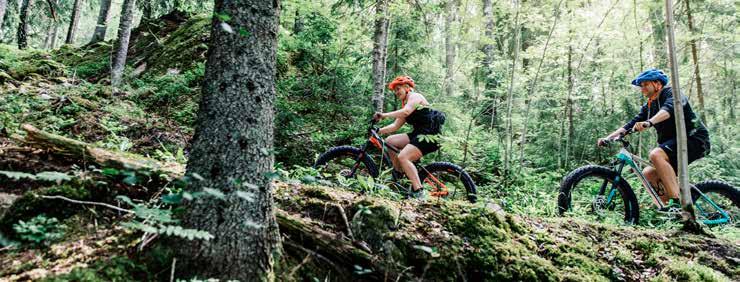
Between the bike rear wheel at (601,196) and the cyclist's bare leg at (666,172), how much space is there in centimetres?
44

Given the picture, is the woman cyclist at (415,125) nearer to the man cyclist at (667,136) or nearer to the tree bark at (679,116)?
the man cyclist at (667,136)

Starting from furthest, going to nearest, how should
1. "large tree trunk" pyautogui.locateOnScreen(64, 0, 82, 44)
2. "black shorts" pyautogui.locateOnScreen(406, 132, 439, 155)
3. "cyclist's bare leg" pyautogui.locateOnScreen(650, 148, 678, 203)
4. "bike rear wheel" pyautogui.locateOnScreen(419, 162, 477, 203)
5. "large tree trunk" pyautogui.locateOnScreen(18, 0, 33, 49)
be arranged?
"large tree trunk" pyautogui.locateOnScreen(64, 0, 82, 44) → "large tree trunk" pyautogui.locateOnScreen(18, 0, 33, 49) → "bike rear wheel" pyautogui.locateOnScreen(419, 162, 477, 203) → "black shorts" pyautogui.locateOnScreen(406, 132, 439, 155) → "cyclist's bare leg" pyautogui.locateOnScreen(650, 148, 678, 203)

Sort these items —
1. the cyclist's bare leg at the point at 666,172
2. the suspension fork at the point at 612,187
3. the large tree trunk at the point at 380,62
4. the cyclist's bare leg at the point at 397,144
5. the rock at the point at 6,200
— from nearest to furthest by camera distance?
the rock at the point at 6,200
the cyclist's bare leg at the point at 666,172
the suspension fork at the point at 612,187
the cyclist's bare leg at the point at 397,144
the large tree trunk at the point at 380,62

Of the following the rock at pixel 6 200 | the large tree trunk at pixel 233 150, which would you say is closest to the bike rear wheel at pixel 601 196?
the large tree trunk at pixel 233 150

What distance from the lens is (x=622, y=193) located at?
5215 millimetres

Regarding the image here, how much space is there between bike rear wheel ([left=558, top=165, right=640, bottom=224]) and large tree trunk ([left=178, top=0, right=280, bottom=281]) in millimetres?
4288

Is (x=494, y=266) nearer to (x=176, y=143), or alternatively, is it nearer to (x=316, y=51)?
(x=176, y=143)

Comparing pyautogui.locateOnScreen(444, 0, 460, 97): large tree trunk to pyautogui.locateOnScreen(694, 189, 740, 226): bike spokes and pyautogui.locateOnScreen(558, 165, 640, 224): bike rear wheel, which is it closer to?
pyautogui.locateOnScreen(558, 165, 640, 224): bike rear wheel

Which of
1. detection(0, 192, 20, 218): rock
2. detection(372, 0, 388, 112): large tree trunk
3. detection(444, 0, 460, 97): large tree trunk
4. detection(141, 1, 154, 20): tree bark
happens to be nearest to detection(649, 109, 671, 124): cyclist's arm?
detection(444, 0, 460, 97): large tree trunk

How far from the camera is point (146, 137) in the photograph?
6543 millimetres

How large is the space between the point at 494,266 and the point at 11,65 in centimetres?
1172

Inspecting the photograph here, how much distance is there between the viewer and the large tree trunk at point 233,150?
2342 mm

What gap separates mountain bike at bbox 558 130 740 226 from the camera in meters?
5.11

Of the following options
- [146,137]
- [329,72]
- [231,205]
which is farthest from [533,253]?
[329,72]
